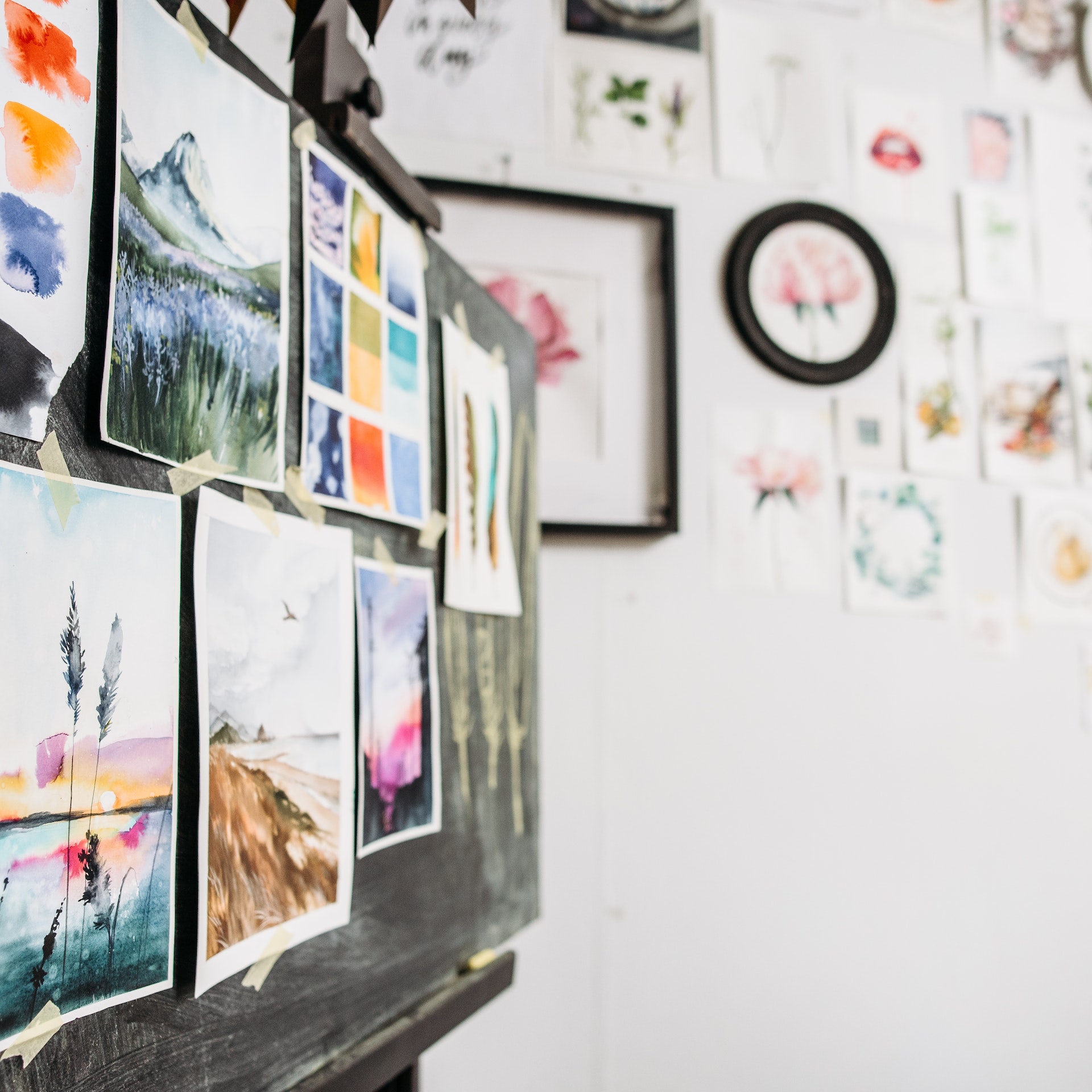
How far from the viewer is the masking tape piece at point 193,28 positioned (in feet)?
1.45

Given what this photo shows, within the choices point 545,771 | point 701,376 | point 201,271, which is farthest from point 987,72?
point 201,271

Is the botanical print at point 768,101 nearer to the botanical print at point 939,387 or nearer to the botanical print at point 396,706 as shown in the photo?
the botanical print at point 939,387

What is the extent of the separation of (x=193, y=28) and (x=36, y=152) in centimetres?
14

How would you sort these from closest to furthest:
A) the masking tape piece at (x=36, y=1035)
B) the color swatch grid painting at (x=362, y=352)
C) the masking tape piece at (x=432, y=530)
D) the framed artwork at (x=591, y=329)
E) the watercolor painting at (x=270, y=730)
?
the masking tape piece at (x=36, y=1035) → the watercolor painting at (x=270, y=730) → the color swatch grid painting at (x=362, y=352) → the masking tape piece at (x=432, y=530) → the framed artwork at (x=591, y=329)

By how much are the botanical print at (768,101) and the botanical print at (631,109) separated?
3 centimetres

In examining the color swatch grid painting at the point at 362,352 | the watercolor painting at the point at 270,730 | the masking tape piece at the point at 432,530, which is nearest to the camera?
the watercolor painting at the point at 270,730

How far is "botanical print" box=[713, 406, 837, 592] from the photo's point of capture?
1.22 m

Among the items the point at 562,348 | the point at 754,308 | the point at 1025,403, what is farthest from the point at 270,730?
the point at 1025,403

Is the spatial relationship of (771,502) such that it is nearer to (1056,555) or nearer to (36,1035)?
(1056,555)

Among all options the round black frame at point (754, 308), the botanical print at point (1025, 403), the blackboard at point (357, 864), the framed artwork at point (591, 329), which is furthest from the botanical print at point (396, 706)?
the botanical print at point (1025, 403)

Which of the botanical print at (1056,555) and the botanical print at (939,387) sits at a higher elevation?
the botanical print at (939,387)

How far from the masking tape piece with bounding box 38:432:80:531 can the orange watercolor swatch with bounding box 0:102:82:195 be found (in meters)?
0.10

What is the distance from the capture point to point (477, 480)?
30.3 inches

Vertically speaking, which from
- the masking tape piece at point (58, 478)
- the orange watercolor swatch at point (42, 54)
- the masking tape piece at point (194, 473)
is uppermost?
the orange watercolor swatch at point (42, 54)
